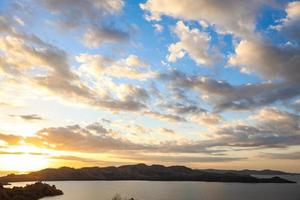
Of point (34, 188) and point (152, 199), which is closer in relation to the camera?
point (152, 199)

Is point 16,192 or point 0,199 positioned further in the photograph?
point 16,192

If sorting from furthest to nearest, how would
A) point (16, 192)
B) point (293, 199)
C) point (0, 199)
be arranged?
point (293, 199) → point (16, 192) → point (0, 199)

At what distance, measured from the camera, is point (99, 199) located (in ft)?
586

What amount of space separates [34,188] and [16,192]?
133ft

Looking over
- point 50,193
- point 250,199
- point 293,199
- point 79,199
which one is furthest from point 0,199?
point 293,199

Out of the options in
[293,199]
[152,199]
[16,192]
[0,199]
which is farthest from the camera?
[293,199]

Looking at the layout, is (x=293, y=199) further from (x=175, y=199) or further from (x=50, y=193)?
(x=50, y=193)

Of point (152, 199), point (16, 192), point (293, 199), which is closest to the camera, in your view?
point (16, 192)

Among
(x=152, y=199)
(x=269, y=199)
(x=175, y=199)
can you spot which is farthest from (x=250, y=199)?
(x=152, y=199)

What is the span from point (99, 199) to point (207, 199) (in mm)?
53569

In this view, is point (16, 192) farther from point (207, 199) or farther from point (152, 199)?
point (207, 199)

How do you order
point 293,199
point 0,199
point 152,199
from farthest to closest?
point 293,199
point 152,199
point 0,199

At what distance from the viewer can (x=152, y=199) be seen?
173 meters

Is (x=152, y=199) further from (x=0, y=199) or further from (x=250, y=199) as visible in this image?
(x=0, y=199)
